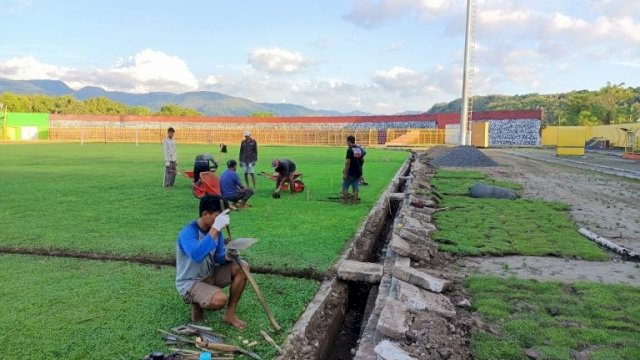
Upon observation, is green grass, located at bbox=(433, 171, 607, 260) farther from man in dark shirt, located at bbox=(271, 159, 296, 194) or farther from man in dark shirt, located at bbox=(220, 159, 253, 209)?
man in dark shirt, located at bbox=(220, 159, 253, 209)

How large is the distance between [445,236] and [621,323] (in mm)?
3946

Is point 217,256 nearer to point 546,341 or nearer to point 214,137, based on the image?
point 546,341

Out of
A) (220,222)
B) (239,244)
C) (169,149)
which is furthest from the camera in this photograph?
(169,149)

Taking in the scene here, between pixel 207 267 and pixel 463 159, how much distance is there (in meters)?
23.4

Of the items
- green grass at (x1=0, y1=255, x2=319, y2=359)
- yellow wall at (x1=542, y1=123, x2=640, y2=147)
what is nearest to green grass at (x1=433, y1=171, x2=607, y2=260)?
green grass at (x1=0, y1=255, x2=319, y2=359)

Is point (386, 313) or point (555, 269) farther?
point (555, 269)

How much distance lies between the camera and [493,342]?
4352 mm

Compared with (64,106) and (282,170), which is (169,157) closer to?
(282,170)

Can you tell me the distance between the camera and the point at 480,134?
4825 cm

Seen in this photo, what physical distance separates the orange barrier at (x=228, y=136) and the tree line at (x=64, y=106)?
23830 mm

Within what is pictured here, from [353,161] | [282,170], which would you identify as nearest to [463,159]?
[282,170]

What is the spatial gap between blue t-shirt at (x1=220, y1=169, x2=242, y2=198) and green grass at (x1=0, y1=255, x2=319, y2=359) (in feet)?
13.2

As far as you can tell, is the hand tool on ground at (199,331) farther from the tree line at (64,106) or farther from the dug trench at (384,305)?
the tree line at (64,106)

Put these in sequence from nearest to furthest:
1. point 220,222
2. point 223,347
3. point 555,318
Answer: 1. point 223,347
2. point 220,222
3. point 555,318
